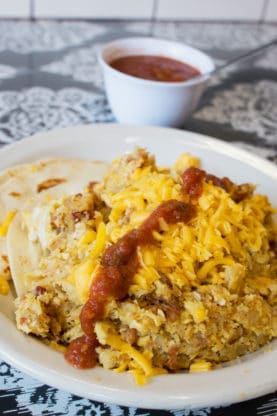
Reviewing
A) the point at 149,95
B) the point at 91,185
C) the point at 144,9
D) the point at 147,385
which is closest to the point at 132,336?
the point at 147,385

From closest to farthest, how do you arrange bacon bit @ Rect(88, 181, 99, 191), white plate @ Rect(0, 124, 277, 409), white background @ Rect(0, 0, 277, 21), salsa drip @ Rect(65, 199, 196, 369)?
white plate @ Rect(0, 124, 277, 409), salsa drip @ Rect(65, 199, 196, 369), bacon bit @ Rect(88, 181, 99, 191), white background @ Rect(0, 0, 277, 21)

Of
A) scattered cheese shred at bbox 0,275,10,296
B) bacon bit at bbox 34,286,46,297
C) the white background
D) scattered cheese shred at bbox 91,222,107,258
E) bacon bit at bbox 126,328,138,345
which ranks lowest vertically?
scattered cheese shred at bbox 0,275,10,296

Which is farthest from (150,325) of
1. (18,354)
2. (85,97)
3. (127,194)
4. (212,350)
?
(85,97)

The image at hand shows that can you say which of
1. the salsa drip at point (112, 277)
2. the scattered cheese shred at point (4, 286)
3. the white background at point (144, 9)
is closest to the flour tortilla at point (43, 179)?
the scattered cheese shred at point (4, 286)

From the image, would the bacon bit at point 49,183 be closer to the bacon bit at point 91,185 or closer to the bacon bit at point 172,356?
the bacon bit at point 91,185

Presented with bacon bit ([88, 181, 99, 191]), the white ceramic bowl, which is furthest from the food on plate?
the white ceramic bowl

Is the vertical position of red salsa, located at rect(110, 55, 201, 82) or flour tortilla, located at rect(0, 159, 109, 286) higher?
red salsa, located at rect(110, 55, 201, 82)

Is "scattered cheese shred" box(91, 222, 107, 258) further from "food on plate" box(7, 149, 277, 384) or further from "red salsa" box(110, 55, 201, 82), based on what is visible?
"red salsa" box(110, 55, 201, 82)
